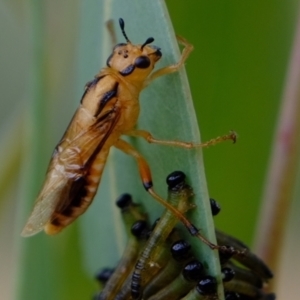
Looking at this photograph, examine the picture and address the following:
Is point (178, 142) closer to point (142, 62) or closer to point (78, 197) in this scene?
point (142, 62)

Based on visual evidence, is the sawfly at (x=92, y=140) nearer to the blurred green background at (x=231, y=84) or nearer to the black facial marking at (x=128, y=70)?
the black facial marking at (x=128, y=70)

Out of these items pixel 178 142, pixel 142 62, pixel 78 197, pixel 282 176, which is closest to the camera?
pixel 178 142

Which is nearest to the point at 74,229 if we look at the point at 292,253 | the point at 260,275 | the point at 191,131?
the point at 260,275

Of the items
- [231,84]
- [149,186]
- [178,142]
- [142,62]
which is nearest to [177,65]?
[178,142]

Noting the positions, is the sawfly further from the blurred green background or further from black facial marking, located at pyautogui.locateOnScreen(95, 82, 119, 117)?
the blurred green background

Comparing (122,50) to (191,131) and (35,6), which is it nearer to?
(35,6)

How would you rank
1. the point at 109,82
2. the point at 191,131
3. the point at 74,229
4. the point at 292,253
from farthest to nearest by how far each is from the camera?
the point at 292,253
the point at 74,229
the point at 109,82
the point at 191,131

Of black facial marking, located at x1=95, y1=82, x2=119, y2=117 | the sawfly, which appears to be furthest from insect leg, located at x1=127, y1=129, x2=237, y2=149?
black facial marking, located at x1=95, y1=82, x2=119, y2=117
